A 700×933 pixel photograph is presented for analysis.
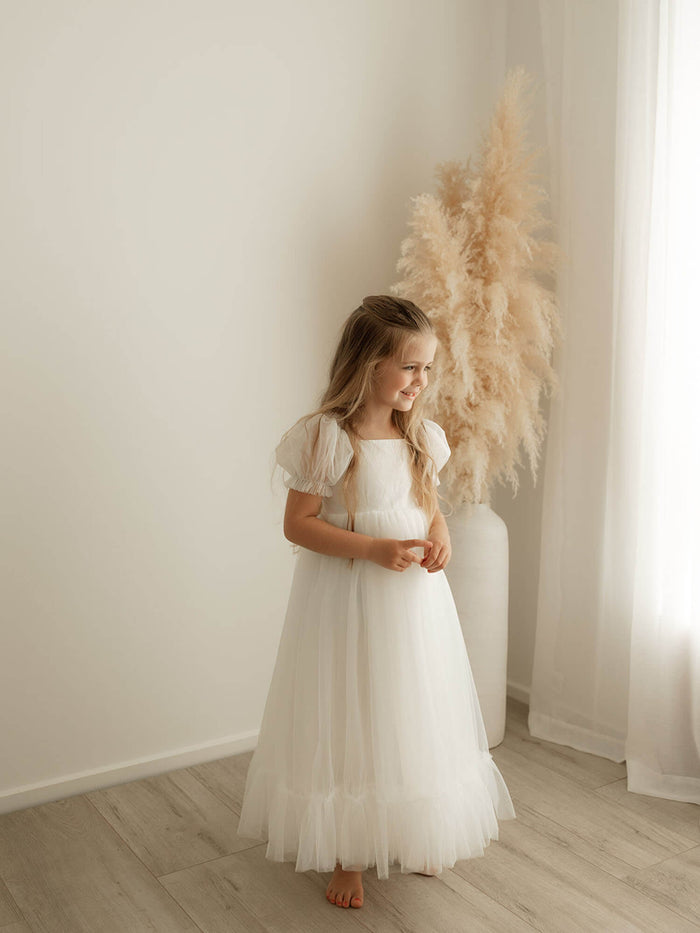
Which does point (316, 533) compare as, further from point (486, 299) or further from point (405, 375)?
point (486, 299)

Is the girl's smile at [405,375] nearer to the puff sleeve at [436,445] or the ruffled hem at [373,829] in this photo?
the puff sleeve at [436,445]

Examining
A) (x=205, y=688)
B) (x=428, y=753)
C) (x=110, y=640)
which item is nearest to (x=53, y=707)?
(x=110, y=640)

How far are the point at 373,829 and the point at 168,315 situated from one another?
1.36m

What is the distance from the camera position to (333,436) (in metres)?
1.80

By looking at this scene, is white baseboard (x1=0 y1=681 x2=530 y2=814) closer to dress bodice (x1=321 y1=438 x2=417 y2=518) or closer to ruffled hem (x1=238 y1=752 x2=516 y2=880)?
ruffled hem (x1=238 y1=752 x2=516 y2=880)

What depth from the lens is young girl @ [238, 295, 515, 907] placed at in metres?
1.75

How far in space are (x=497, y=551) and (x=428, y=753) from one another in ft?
2.86

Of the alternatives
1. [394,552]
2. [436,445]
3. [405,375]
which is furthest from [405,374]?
[394,552]

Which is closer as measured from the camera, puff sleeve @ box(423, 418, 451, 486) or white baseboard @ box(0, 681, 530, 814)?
puff sleeve @ box(423, 418, 451, 486)

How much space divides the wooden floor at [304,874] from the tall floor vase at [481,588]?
306mm

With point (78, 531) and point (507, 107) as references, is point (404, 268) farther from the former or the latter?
point (78, 531)

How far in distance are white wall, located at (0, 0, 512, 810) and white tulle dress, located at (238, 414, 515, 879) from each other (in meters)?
0.62

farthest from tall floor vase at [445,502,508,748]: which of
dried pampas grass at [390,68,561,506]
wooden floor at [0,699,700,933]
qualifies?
wooden floor at [0,699,700,933]

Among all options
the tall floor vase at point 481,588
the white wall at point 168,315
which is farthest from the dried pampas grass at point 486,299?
the white wall at point 168,315
